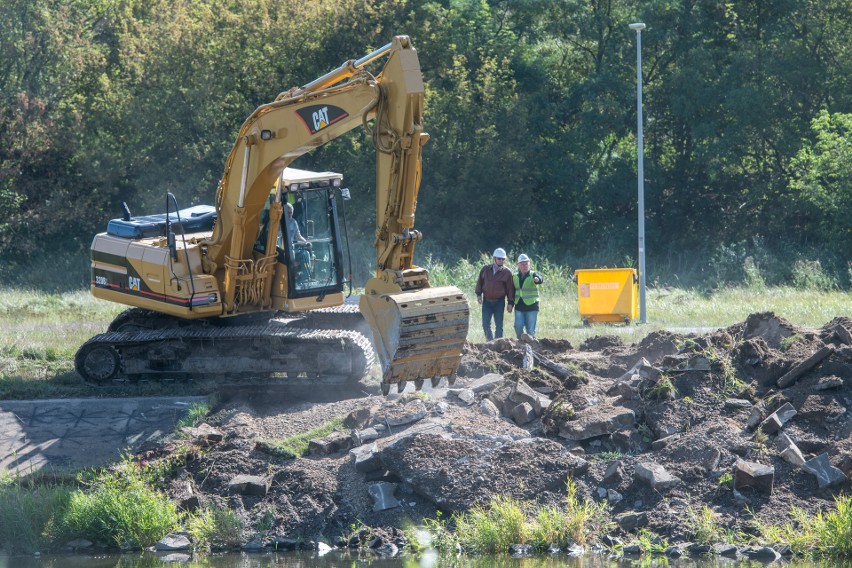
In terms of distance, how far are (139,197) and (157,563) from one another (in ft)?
85.6

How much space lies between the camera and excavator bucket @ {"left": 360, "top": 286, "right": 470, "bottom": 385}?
Result: 36.7 ft

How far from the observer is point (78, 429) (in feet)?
45.8

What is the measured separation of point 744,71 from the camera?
1355 inches

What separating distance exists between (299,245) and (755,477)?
6689 mm

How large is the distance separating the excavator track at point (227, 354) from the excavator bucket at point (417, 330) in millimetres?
3275

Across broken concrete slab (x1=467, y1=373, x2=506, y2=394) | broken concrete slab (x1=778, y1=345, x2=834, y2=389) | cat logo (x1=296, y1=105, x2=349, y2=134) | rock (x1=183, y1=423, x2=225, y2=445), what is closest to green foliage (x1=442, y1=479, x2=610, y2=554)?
broken concrete slab (x1=467, y1=373, x2=506, y2=394)

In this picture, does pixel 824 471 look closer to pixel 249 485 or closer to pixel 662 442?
pixel 662 442

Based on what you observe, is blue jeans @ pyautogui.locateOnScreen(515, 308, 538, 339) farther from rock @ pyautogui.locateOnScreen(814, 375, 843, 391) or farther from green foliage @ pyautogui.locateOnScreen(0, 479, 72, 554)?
green foliage @ pyautogui.locateOnScreen(0, 479, 72, 554)

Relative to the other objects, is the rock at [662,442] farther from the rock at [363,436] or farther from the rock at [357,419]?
the rock at [357,419]

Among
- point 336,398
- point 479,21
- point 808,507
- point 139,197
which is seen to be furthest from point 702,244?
point 808,507

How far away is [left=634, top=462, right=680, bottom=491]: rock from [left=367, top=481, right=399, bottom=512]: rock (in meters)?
2.42

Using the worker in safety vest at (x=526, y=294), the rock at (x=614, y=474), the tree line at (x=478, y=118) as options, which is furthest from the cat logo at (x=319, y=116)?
the tree line at (x=478, y=118)

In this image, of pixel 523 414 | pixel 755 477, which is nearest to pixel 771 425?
pixel 755 477

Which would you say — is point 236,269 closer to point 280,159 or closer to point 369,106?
point 280,159
